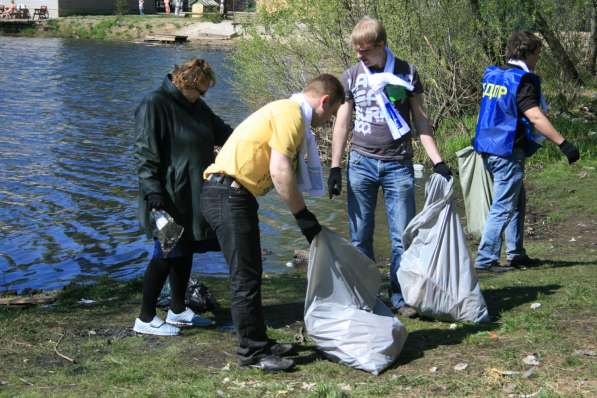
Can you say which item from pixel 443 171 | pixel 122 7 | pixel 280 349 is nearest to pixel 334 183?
pixel 443 171

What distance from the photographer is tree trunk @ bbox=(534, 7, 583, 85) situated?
612 inches

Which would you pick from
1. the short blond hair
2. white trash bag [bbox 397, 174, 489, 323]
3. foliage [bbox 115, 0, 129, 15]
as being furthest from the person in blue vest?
foliage [bbox 115, 0, 129, 15]

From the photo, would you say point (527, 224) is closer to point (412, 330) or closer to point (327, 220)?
point (327, 220)

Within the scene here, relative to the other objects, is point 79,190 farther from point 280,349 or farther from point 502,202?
point 280,349

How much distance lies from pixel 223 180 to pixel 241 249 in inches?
15.3

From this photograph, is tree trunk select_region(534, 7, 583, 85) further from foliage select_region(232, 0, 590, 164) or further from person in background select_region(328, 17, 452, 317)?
person in background select_region(328, 17, 452, 317)

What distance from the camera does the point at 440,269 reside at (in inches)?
212

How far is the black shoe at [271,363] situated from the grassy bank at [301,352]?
0.05 metres

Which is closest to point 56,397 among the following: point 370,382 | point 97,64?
point 370,382

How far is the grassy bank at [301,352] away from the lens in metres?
4.41

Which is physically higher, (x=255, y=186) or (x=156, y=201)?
(x=255, y=186)

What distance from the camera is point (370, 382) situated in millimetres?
4520

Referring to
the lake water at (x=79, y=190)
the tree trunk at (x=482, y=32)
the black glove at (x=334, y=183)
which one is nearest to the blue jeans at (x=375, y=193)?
the black glove at (x=334, y=183)

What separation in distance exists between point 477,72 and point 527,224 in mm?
5259
